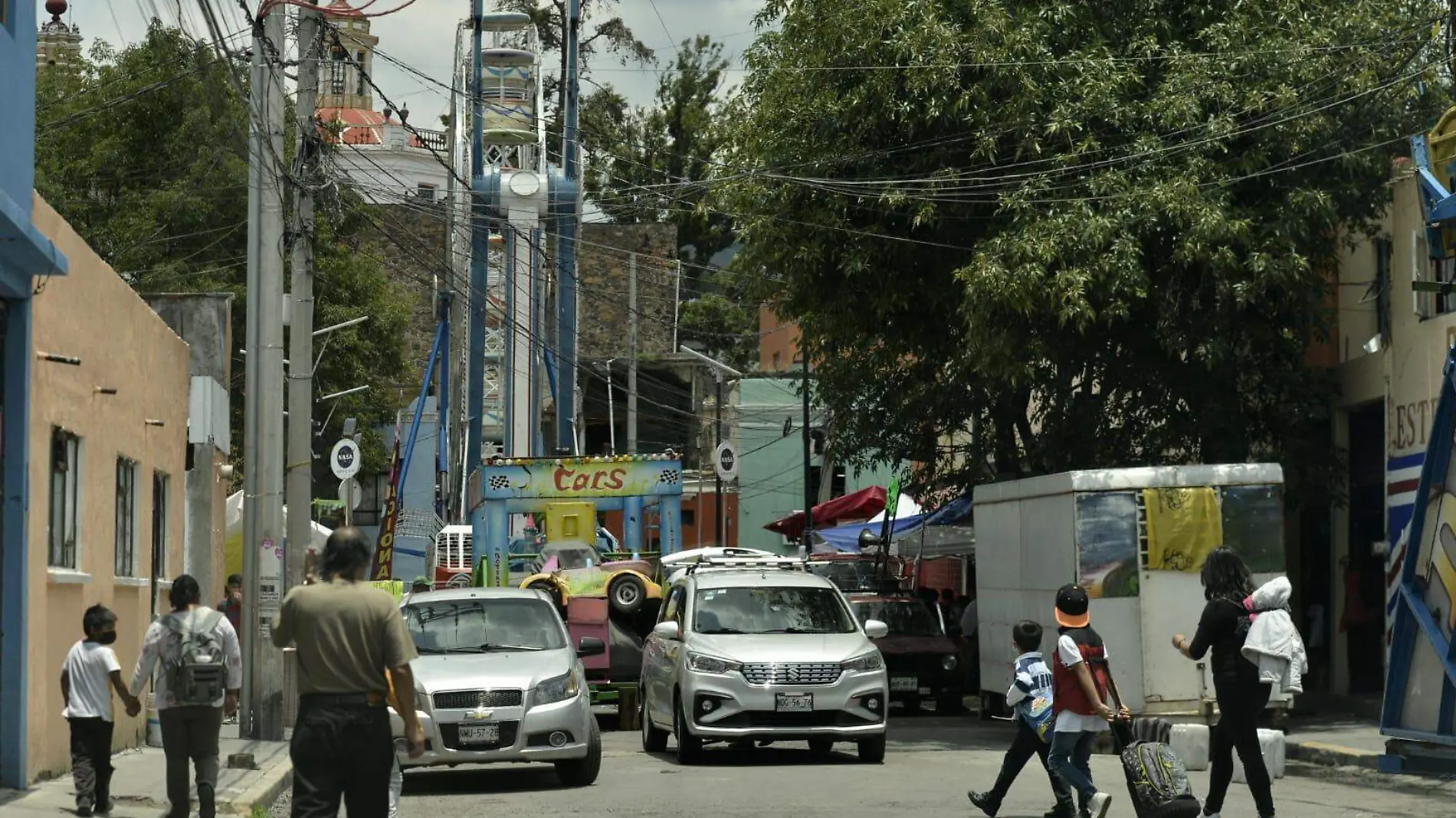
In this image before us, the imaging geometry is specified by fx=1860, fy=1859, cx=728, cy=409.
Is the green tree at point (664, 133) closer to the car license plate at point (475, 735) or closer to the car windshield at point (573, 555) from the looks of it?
the car windshield at point (573, 555)

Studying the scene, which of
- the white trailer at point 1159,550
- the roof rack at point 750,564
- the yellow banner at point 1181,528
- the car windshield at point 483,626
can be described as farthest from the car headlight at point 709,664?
the yellow banner at point 1181,528

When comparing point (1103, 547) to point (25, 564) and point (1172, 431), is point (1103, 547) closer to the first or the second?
point (1172, 431)

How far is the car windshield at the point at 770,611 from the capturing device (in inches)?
690

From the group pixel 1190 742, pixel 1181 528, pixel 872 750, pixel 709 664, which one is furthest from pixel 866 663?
pixel 1181 528

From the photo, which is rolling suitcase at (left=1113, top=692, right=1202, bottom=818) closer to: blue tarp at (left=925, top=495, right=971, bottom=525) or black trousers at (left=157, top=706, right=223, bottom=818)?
black trousers at (left=157, top=706, right=223, bottom=818)

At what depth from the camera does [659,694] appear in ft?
58.4

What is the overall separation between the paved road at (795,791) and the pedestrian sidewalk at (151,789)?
108 cm

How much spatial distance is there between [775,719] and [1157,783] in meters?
5.99

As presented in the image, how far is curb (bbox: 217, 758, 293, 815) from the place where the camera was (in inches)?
511

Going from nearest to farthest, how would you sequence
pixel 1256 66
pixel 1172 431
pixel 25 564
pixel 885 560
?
pixel 25 564
pixel 1256 66
pixel 1172 431
pixel 885 560

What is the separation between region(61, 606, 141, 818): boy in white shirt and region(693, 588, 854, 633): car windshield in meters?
6.56

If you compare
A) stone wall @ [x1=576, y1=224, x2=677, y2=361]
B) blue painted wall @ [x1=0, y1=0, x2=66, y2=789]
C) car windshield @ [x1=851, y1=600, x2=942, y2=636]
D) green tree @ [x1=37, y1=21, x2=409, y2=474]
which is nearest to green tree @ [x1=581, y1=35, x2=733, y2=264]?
stone wall @ [x1=576, y1=224, x2=677, y2=361]

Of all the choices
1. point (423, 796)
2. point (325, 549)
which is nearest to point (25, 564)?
point (423, 796)

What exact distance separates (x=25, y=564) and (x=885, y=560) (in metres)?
19.9
